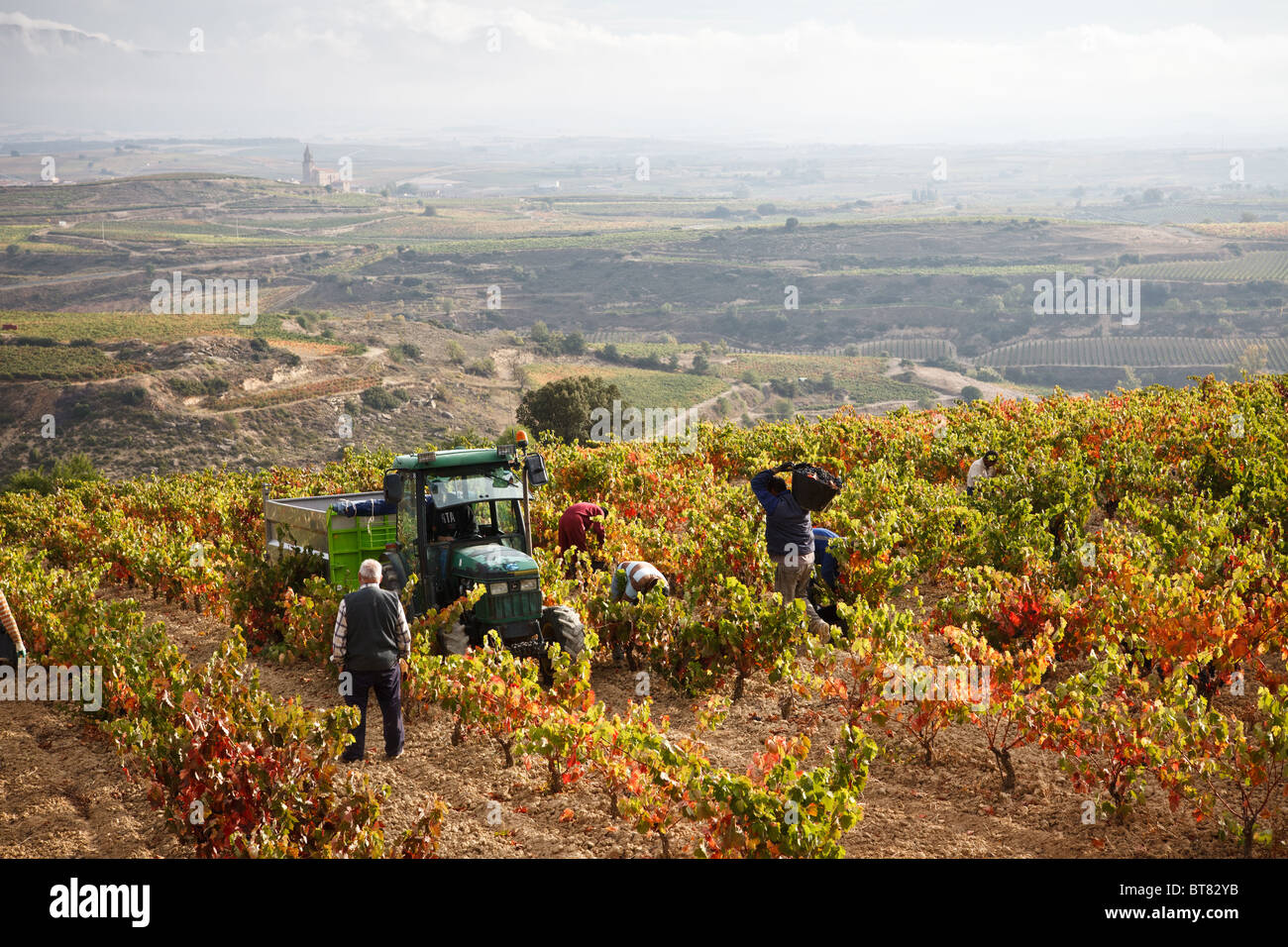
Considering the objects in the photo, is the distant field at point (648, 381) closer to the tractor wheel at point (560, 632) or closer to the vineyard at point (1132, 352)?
the vineyard at point (1132, 352)

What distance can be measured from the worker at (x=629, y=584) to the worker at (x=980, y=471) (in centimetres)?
452

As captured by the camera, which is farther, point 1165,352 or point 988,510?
point 1165,352

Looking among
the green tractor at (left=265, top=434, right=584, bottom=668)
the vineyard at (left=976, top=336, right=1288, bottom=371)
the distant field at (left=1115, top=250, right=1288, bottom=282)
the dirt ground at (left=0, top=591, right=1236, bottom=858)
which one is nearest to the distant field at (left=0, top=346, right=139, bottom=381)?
the green tractor at (left=265, top=434, right=584, bottom=668)

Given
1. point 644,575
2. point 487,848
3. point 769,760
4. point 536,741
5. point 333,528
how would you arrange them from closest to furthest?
1. point 769,760
2. point 487,848
3. point 536,741
4. point 644,575
5. point 333,528

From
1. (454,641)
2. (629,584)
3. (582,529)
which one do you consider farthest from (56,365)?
(454,641)

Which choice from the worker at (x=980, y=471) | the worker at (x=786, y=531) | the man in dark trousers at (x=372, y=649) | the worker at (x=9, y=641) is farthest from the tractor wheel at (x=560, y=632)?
the worker at (x=980, y=471)

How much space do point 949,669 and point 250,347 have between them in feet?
247

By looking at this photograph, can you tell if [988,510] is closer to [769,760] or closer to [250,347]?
[769,760]

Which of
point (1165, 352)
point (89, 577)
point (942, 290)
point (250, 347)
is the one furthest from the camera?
point (942, 290)

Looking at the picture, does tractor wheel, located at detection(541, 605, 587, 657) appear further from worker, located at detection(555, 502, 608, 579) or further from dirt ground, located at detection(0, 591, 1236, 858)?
worker, located at detection(555, 502, 608, 579)

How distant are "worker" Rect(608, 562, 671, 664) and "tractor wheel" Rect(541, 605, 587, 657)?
73 centimetres

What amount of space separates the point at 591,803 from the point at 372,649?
1.73 metres

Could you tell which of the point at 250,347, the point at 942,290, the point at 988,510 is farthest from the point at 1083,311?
the point at 988,510

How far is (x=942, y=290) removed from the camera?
136 m
